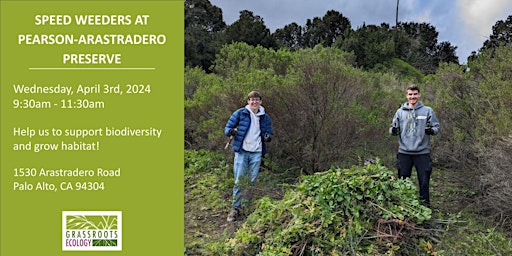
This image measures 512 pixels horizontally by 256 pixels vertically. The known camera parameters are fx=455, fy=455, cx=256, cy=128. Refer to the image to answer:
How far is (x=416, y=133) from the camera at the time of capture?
5.10 metres

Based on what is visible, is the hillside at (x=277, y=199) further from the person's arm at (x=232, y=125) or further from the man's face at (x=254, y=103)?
the man's face at (x=254, y=103)

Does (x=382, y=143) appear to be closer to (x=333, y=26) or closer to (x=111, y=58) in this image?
(x=111, y=58)

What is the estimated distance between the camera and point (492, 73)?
6023 millimetres

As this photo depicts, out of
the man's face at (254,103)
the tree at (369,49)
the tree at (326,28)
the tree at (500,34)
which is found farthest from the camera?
the tree at (326,28)

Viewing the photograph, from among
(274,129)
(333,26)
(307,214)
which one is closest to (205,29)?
(333,26)

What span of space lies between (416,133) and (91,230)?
144 inches

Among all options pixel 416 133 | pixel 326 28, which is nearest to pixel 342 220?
pixel 416 133

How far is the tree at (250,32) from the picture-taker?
27969 millimetres

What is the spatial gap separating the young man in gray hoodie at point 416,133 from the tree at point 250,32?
23086 mm

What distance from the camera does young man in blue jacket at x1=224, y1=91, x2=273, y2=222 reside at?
5.52 m

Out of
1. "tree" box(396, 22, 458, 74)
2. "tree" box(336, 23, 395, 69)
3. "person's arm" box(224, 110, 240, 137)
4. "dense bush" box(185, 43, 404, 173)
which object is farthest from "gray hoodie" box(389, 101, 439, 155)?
"tree" box(396, 22, 458, 74)

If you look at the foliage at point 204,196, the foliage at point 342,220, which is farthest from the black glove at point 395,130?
the foliage at point 204,196

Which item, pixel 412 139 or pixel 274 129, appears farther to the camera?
pixel 274 129

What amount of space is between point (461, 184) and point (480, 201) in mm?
742
